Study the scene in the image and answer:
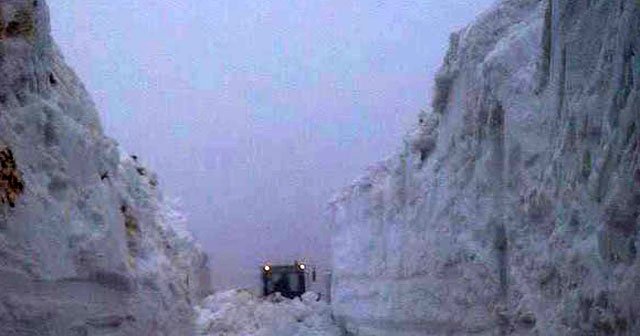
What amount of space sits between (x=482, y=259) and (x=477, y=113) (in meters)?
1.28

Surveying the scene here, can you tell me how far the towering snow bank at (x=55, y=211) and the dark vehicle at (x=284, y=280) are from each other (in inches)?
798

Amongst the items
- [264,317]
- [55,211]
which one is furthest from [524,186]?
[264,317]

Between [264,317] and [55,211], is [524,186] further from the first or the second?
[264,317]

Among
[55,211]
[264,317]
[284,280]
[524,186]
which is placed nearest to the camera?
[55,211]

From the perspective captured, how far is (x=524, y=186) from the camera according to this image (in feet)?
19.4

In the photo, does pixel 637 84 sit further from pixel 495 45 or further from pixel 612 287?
pixel 495 45

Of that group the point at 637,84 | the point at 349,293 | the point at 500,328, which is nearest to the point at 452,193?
the point at 500,328

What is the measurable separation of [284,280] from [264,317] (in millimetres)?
6987

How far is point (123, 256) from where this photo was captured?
5.22 meters

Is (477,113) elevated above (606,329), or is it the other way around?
(477,113)

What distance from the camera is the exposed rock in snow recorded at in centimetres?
1822

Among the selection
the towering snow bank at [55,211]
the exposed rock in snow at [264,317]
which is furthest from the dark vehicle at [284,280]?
the towering snow bank at [55,211]

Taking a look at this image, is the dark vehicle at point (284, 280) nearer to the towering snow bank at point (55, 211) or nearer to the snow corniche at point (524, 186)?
the snow corniche at point (524, 186)

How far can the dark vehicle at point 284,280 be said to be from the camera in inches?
1024
